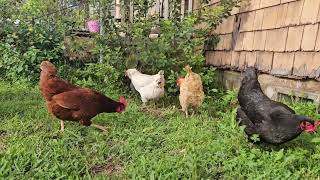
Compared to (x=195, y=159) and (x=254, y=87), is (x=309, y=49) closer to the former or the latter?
(x=254, y=87)

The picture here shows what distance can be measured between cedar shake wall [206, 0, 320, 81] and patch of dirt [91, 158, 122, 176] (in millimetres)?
2453

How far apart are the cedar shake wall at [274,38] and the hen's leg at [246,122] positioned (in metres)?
1.15

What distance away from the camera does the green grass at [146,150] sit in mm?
3369

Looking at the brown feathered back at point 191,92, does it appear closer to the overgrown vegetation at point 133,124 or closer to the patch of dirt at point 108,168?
the overgrown vegetation at point 133,124

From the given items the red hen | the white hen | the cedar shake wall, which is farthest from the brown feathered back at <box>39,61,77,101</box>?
the cedar shake wall

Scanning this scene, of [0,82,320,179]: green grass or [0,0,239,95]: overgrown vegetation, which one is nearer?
[0,82,320,179]: green grass

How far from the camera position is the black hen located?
335cm

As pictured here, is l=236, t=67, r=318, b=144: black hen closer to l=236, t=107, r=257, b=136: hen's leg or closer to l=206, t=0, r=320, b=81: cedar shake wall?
l=236, t=107, r=257, b=136: hen's leg

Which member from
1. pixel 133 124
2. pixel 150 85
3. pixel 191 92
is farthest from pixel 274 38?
pixel 133 124

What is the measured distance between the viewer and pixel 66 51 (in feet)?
26.5

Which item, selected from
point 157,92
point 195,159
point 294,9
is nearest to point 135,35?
point 157,92

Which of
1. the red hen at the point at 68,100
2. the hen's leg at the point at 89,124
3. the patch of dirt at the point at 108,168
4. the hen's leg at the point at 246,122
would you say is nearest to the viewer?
the patch of dirt at the point at 108,168

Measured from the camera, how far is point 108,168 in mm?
3643

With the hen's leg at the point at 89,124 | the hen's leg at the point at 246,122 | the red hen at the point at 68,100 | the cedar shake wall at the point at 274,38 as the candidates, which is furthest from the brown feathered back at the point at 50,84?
the cedar shake wall at the point at 274,38
